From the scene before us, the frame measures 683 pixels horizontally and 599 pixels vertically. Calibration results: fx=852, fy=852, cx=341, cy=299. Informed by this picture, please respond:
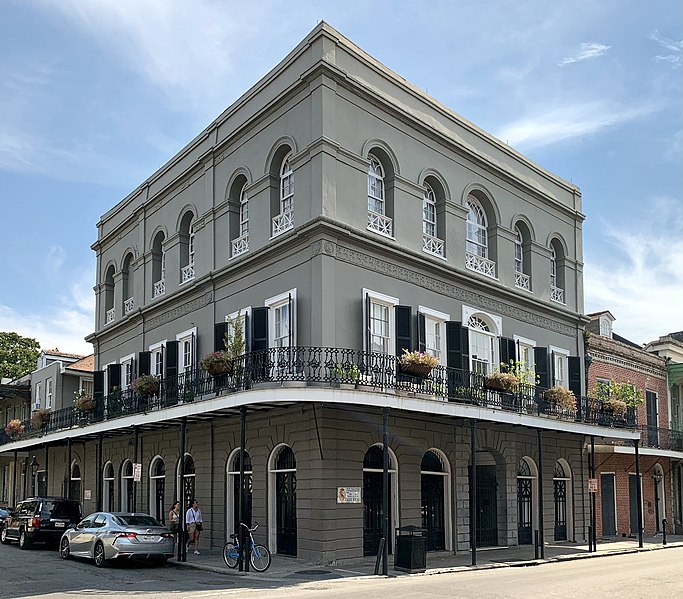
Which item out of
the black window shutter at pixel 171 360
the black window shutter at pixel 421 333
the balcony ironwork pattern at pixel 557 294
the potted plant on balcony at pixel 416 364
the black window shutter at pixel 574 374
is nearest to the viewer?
the potted plant on balcony at pixel 416 364

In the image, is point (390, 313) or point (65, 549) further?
point (390, 313)

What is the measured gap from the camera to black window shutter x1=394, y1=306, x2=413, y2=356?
20.9 metres

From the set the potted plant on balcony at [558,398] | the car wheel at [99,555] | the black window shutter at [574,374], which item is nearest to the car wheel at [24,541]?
the car wheel at [99,555]

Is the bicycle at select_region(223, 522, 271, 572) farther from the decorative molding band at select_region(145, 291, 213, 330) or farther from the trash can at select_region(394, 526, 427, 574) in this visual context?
the decorative molding band at select_region(145, 291, 213, 330)

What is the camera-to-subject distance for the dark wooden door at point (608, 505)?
30.3m

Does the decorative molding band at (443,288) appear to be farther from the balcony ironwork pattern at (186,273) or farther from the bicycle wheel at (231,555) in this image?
the balcony ironwork pattern at (186,273)

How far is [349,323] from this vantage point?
2020 cm

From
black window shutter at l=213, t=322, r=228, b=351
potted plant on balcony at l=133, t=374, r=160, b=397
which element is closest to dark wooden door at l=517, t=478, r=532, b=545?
black window shutter at l=213, t=322, r=228, b=351

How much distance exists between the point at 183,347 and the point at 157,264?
451cm

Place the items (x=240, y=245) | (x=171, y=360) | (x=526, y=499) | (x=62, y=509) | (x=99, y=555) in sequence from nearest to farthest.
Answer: (x=99, y=555) < (x=240, y=245) < (x=62, y=509) < (x=171, y=360) < (x=526, y=499)

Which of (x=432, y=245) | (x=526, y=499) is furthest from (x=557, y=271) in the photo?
(x=526, y=499)

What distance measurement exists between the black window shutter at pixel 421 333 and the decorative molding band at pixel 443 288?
1.01m

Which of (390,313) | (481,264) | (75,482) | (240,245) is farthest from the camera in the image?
(75,482)

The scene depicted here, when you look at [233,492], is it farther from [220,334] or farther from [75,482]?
[75,482]
